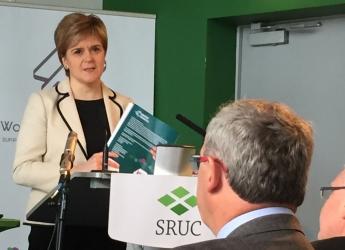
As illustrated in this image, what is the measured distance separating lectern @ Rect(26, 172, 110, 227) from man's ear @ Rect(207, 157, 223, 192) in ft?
3.57

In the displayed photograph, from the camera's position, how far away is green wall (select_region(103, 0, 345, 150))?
19.9 feet

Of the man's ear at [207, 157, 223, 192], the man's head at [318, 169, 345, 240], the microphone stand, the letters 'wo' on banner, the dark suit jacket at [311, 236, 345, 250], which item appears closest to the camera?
the man's ear at [207, 157, 223, 192]

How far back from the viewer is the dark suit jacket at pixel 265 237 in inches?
61.8

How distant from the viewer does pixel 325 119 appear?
5.76m

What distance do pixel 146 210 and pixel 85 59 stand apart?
1.32 metres

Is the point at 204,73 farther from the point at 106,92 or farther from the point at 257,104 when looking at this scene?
the point at 257,104

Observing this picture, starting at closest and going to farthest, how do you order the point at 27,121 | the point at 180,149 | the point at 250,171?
the point at 250,171, the point at 180,149, the point at 27,121

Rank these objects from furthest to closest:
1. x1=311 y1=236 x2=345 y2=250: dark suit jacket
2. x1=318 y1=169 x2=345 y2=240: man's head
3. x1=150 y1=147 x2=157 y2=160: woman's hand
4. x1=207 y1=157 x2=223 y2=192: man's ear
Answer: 1. x1=150 y1=147 x2=157 y2=160: woman's hand
2. x1=318 y1=169 x2=345 y2=240: man's head
3. x1=311 y1=236 x2=345 y2=250: dark suit jacket
4. x1=207 y1=157 x2=223 y2=192: man's ear

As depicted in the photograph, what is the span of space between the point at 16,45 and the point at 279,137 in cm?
407

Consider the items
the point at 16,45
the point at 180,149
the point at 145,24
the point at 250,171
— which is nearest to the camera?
the point at 250,171

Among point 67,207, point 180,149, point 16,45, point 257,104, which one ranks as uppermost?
point 16,45

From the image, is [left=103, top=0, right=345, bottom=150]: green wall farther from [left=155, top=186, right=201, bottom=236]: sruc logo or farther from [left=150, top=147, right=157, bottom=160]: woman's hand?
[left=155, top=186, right=201, bottom=236]: sruc logo

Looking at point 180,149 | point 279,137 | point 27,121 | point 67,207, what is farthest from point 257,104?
point 27,121

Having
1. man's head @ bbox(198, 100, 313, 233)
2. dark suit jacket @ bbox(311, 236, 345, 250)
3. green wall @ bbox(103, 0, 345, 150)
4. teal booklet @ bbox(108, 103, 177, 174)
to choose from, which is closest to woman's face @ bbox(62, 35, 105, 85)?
teal booklet @ bbox(108, 103, 177, 174)
